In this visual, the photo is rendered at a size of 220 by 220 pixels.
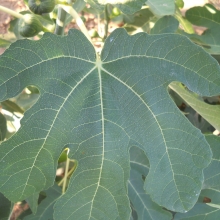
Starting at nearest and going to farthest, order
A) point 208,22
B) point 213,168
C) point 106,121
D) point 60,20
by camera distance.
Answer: point 106,121, point 60,20, point 213,168, point 208,22

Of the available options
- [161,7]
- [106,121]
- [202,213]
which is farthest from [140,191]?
[161,7]

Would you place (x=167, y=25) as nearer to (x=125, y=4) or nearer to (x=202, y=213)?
(x=125, y=4)

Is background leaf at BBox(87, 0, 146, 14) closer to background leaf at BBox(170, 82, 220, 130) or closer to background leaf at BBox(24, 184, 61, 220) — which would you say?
background leaf at BBox(170, 82, 220, 130)

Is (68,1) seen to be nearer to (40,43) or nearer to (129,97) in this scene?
(40,43)

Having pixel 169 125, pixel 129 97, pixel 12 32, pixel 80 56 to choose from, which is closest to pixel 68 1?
pixel 80 56

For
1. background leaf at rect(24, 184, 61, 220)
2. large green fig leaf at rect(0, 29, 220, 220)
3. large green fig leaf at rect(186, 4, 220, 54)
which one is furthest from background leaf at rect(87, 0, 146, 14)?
background leaf at rect(24, 184, 61, 220)
